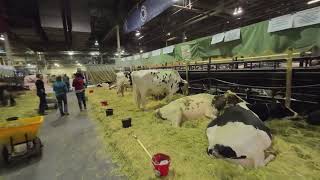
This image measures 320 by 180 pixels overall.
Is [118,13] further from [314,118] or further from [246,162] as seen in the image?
[246,162]

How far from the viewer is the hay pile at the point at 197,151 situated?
2.15 m

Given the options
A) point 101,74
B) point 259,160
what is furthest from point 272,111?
point 101,74

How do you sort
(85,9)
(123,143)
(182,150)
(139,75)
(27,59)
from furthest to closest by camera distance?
(27,59)
(85,9)
(139,75)
(123,143)
(182,150)

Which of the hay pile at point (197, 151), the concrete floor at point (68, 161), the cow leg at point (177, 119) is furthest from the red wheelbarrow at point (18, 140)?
the cow leg at point (177, 119)

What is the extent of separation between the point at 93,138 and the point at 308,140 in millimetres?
3927

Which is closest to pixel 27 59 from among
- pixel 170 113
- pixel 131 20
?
pixel 131 20

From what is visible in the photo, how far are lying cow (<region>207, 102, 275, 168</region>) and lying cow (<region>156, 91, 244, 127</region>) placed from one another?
1.29 meters

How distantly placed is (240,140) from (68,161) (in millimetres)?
2591

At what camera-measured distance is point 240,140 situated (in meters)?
2.27

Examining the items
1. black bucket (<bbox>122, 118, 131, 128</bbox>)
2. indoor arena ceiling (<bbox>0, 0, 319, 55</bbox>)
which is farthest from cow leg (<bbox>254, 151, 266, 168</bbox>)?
indoor arena ceiling (<bbox>0, 0, 319, 55</bbox>)

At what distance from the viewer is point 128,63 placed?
1359 centimetres

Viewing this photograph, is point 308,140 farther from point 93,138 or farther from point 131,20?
point 131,20

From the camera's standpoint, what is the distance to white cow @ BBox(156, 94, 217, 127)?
4105 mm

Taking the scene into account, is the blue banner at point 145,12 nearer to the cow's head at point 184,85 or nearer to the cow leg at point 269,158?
the cow's head at point 184,85
